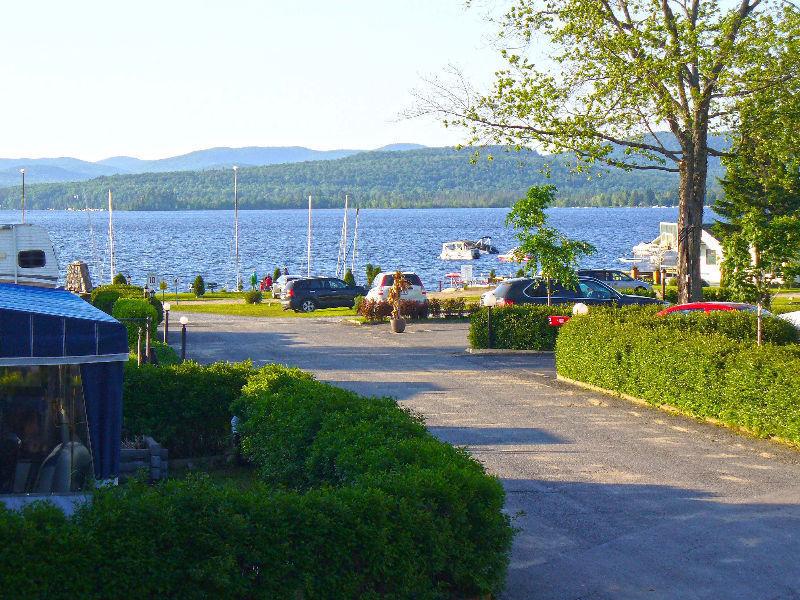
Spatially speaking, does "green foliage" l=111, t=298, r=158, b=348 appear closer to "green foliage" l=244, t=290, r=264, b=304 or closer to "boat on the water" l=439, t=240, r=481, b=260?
"green foliage" l=244, t=290, r=264, b=304

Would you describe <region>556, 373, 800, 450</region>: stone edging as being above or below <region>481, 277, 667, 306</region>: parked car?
below

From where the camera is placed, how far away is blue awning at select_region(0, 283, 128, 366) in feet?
28.1

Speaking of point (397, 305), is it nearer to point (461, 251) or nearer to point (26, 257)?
point (26, 257)

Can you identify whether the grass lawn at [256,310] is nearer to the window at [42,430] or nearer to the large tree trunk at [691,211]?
the large tree trunk at [691,211]

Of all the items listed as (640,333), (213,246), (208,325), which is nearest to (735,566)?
(640,333)

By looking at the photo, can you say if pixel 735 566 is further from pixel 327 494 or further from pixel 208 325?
pixel 208 325

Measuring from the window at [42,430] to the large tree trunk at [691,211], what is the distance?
22.1 meters

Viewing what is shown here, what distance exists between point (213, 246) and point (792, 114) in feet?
399

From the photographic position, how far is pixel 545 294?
98.2ft

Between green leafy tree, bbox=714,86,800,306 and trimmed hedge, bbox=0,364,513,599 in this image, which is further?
green leafy tree, bbox=714,86,800,306

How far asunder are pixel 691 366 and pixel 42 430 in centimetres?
1029

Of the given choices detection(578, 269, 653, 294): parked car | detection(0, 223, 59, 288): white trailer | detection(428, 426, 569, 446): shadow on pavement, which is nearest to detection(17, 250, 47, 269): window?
detection(0, 223, 59, 288): white trailer

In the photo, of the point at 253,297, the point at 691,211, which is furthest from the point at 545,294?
the point at 253,297

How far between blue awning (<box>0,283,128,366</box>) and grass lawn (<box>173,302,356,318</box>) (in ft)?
96.5
